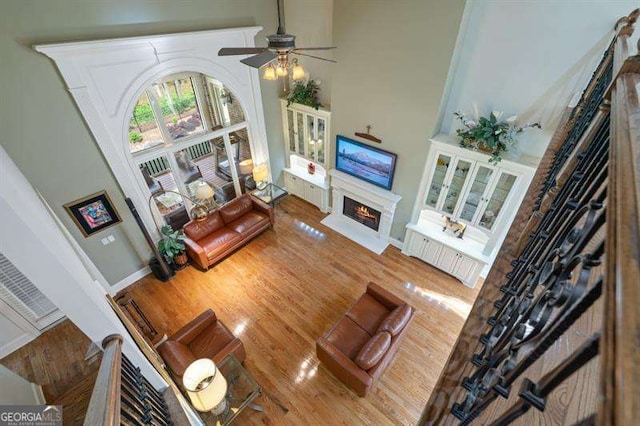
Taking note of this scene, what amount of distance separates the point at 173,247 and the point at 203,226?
640 millimetres

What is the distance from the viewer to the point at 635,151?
1.86ft

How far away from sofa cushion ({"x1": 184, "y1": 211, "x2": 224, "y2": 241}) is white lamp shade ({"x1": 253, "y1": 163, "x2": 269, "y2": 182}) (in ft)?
3.69

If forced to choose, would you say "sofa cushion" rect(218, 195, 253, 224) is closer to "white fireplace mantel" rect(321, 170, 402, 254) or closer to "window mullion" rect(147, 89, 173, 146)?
"window mullion" rect(147, 89, 173, 146)

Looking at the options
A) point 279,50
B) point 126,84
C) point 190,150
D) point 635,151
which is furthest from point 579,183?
point 190,150

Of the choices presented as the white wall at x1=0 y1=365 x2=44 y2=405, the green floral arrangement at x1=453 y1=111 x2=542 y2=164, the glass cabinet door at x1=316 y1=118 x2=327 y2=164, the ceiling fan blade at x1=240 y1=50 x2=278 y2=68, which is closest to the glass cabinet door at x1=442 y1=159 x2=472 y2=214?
the green floral arrangement at x1=453 y1=111 x2=542 y2=164

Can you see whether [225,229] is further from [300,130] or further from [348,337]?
[348,337]

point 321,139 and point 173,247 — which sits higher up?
point 321,139

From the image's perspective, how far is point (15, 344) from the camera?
13.5ft

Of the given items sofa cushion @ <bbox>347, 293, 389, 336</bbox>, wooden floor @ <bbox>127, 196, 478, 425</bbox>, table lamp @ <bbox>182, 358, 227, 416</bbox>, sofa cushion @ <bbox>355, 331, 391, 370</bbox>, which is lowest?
wooden floor @ <bbox>127, 196, 478, 425</bbox>

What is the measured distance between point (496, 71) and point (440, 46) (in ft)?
2.66

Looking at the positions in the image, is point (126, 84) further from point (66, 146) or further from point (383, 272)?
point (383, 272)

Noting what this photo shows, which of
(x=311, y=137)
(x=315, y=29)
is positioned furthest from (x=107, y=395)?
(x=315, y=29)

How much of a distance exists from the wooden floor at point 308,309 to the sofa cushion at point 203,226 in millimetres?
647

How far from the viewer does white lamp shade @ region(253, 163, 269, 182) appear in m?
6.14
